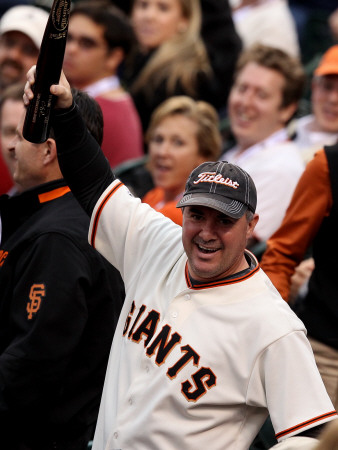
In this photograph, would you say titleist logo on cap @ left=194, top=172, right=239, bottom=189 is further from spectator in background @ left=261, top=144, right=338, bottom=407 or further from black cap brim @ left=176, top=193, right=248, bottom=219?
spectator in background @ left=261, top=144, right=338, bottom=407

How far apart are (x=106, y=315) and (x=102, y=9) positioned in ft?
12.5

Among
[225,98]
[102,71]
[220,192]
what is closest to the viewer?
[220,192]

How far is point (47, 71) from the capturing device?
3.17m

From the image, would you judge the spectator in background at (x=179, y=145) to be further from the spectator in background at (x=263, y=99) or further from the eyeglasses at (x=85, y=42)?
the eyeglasses at (x=85, y=42)

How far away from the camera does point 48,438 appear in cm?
361

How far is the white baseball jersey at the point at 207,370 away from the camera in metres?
2.79

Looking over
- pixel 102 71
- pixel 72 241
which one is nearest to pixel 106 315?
pixel 72 241

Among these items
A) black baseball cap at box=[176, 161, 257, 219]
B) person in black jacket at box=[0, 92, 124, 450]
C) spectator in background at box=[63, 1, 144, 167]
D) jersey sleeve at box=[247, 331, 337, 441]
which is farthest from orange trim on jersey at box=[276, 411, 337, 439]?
spectator in background at box=[63, 1, 144, 167]

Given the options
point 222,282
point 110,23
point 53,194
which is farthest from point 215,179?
point 110,23

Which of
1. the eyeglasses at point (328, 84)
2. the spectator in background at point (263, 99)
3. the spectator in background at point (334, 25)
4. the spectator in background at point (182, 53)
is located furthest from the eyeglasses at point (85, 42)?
the spectator in background at point (334, 25)

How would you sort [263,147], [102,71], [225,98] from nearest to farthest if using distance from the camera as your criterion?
[263,147], [102,71], [225,98]

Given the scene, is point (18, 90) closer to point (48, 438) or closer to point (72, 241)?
point (72, 241)

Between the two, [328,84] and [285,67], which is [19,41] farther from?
[328,84]

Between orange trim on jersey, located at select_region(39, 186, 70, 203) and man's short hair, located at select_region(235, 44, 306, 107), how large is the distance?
2480 mm
